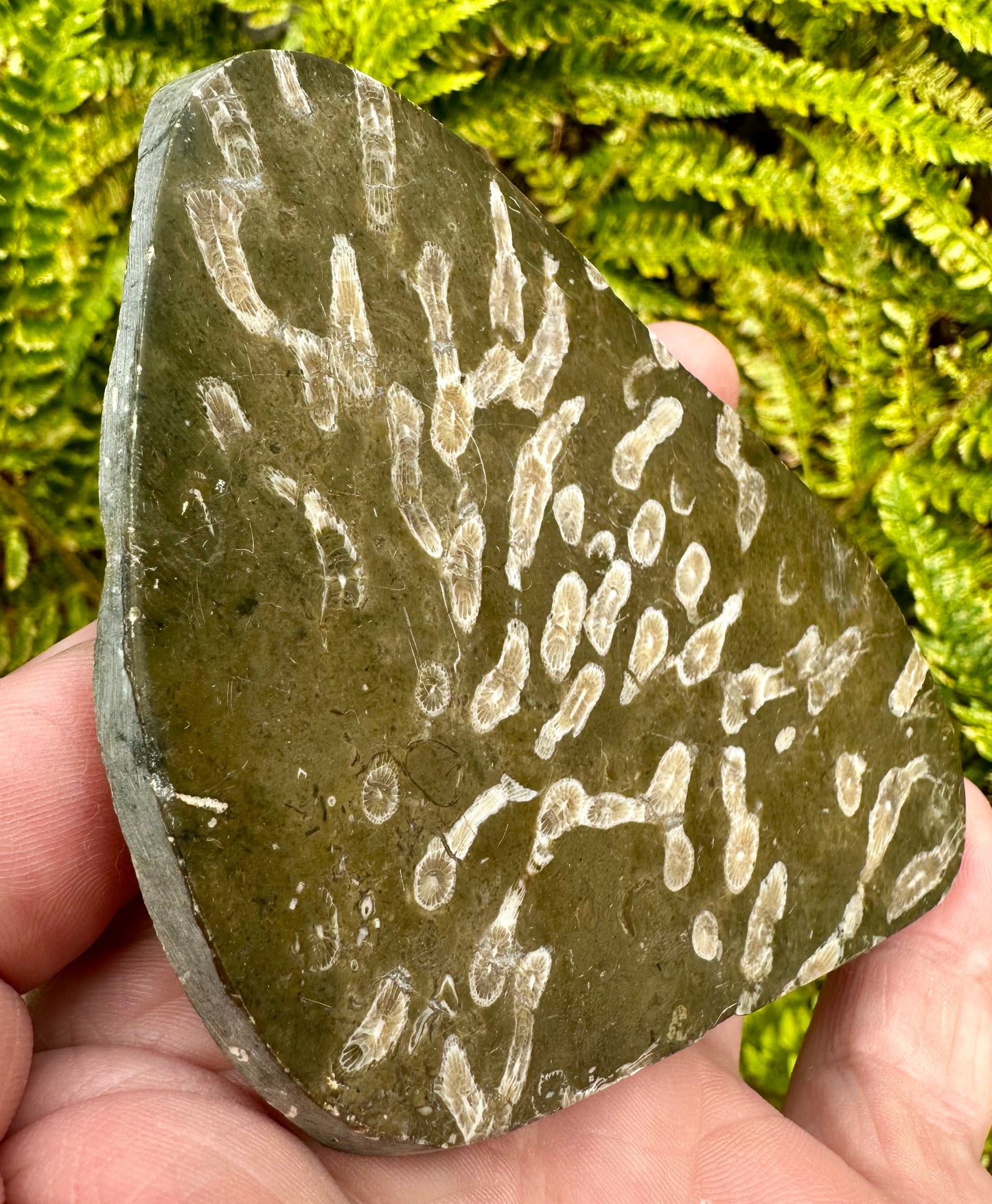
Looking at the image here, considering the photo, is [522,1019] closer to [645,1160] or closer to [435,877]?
[435,877]

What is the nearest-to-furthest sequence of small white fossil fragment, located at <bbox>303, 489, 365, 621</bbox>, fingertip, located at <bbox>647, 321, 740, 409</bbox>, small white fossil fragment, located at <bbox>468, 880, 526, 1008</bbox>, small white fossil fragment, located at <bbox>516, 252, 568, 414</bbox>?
small white fossil fragment, located at <bbox>303, 489, 365, 621</bbox>
small white fossil fragment, located at <bbox>468, 880, 526, 1008</bbox>
small white fossil fragment, located at <bbox>516, 252, 568, 414</bbox>
fingertip, located at <bbox>647, 321, 740, 409</bbox>

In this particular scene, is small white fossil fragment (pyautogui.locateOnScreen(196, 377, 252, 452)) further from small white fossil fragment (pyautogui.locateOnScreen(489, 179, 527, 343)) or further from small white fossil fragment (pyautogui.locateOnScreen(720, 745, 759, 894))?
small white fossil fragment (pyautogui.locateOnScreen(720, 745, 759, 894))

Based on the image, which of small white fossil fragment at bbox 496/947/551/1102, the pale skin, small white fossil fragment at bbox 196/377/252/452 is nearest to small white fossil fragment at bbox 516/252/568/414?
small white fossil fragment at bbox 196/377/252/452

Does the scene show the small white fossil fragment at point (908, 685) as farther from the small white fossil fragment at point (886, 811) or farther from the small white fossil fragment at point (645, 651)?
the small white fossil fragment at point (645, 651)

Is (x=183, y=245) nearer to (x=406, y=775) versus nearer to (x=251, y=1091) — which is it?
(x=406, y=775)

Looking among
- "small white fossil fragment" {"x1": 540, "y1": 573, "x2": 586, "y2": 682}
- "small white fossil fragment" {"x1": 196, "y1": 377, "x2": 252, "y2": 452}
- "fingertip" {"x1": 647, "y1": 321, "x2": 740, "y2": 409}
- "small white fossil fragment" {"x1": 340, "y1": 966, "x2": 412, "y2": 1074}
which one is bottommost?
"small white fossil fragment" {"x1": 340, "y1": 966, "x2": 412, "y2": 1074}

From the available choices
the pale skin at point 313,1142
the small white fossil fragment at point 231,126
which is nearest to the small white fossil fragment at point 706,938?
the pale skin at point 313,1142
